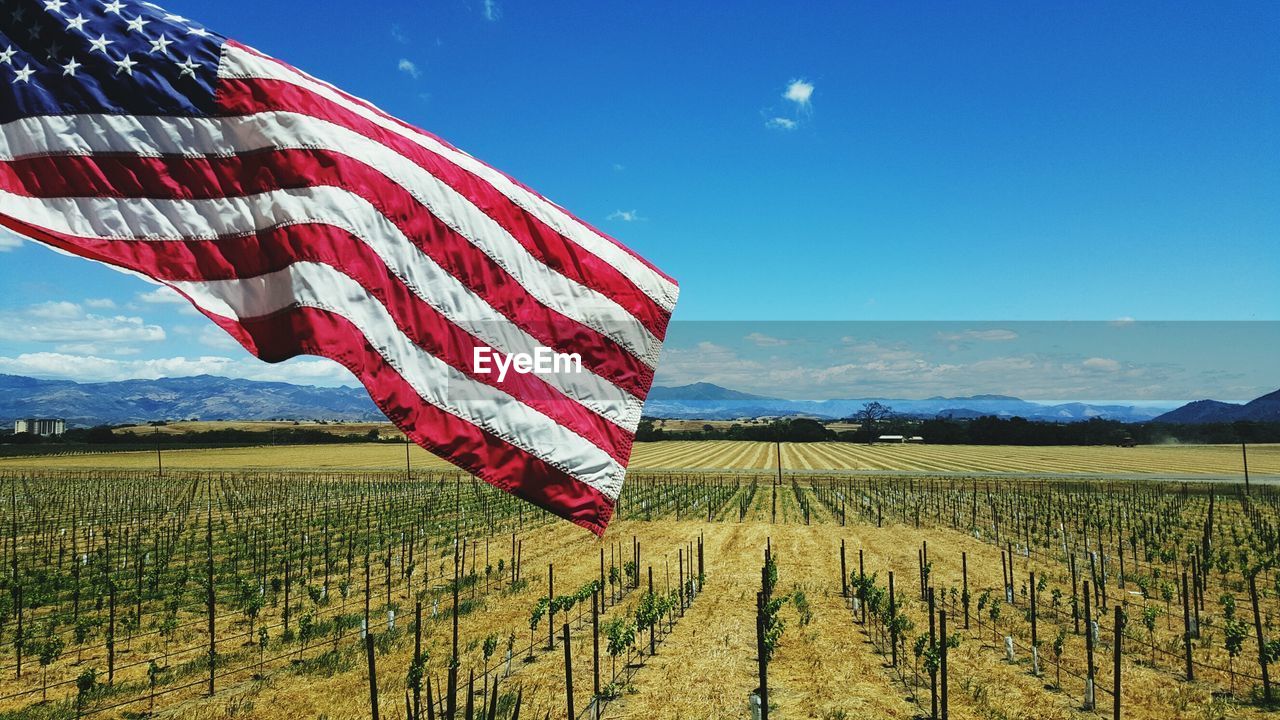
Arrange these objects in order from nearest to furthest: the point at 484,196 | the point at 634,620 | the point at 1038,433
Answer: the point at 484,196, the point at 634,620, the point at 1038,433

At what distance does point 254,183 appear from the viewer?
4066mm

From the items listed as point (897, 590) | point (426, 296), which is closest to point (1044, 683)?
point (897, 590)

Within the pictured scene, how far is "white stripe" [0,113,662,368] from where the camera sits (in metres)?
3.95

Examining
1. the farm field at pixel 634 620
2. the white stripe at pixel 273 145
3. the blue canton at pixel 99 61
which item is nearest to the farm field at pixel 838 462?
the farm field at pixel 634 620

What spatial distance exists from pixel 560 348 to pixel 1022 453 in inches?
4460

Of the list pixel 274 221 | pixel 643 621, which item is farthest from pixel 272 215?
pixel 643 621

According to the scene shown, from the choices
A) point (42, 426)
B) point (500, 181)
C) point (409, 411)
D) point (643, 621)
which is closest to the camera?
point (409, 411)

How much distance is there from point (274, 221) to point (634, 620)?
46.1 feet

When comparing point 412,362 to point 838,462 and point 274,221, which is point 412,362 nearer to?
point 274,221

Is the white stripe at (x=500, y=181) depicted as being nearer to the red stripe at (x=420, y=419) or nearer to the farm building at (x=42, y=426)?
the red stripe at (x=420, y=419)

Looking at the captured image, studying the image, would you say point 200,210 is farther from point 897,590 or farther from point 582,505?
point 897,590

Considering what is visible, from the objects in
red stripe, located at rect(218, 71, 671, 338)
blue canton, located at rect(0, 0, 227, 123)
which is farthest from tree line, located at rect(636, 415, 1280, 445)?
blue canton, located at rect(0, 0, 227, 123)

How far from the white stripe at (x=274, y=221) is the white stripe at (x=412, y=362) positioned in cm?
28

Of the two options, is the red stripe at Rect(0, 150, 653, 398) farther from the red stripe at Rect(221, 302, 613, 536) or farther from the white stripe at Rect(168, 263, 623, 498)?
the red stripe at Rect(221, 302, 613, 536)
